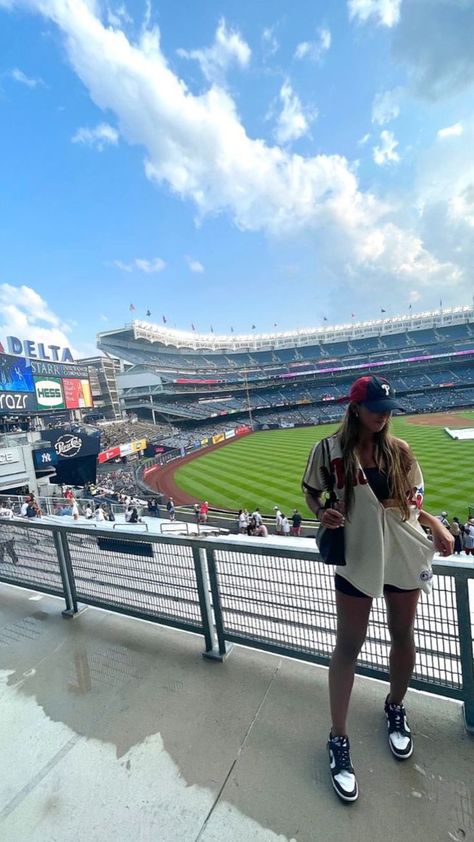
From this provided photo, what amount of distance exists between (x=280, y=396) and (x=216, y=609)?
5578cm

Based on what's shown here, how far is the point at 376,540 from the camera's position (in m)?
1.55

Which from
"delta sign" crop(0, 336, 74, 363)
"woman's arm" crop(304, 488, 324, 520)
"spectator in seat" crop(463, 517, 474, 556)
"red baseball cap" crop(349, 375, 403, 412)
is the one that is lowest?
"spectator in seat" crop(463, 517, 474, 556)

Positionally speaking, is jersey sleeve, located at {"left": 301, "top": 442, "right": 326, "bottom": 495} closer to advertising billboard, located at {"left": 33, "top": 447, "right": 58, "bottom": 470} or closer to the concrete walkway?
the concrete walkway

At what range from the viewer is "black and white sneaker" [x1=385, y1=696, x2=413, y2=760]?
161 centimetres

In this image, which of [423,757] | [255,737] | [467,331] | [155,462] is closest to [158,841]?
[255,737]

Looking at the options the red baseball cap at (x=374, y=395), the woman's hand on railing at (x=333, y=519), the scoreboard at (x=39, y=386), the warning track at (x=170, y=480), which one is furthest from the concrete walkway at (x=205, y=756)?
the scoreboard at (x=39, y=386)

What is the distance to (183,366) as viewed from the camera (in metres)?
62.1

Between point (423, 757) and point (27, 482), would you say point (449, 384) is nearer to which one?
point (27, 482)

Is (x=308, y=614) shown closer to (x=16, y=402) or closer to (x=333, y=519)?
(x=333, y=519)

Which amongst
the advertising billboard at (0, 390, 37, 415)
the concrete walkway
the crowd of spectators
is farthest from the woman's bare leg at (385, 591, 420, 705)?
the crowd of spectators

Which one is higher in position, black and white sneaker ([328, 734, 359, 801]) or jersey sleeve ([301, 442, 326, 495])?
jersey sleeve ([301, 442, 326, 495])

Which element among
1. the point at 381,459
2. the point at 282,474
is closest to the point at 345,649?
the point at 381,459

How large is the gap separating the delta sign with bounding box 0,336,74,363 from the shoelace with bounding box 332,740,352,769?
33.5m

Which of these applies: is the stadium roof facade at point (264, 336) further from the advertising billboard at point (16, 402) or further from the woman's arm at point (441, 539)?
the woman's arm at point (441, 539)
